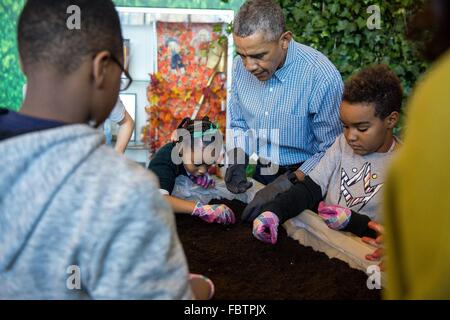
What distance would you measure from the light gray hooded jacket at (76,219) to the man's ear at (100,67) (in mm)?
132

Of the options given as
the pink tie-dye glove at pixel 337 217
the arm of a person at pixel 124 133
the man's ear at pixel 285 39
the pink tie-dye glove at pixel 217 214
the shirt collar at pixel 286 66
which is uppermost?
the man's ear at pixel 285 39

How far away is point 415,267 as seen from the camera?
67 cm

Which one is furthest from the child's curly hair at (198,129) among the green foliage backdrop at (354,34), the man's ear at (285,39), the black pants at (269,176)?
the green foliage backdrop at (354,34)

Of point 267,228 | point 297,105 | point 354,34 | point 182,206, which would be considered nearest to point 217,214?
point 182,206

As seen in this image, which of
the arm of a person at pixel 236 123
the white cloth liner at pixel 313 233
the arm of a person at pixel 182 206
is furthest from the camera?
the arm of a person at pixel 236 123

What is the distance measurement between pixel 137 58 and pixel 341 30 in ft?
6.32

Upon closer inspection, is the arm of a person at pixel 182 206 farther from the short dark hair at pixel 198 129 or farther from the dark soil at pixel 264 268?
the short dark hair at pixel 198 129

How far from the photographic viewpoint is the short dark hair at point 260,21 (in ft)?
8.02

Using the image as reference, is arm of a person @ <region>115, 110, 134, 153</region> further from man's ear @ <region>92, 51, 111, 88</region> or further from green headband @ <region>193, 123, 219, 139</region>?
man's ear @ <region>92, 51, 111, 88</region>

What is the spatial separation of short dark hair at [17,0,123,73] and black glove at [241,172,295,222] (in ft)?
4.36

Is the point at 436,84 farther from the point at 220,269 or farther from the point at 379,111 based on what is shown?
the point at 379,111

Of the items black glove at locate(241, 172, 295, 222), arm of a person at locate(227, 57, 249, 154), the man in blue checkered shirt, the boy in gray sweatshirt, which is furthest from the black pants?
the boy in gray sweatshirt

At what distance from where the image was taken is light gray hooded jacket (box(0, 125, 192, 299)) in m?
0.91
